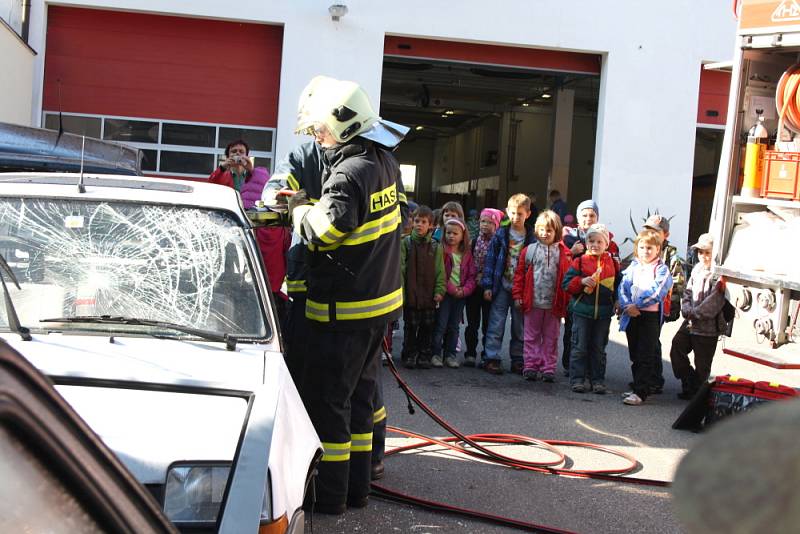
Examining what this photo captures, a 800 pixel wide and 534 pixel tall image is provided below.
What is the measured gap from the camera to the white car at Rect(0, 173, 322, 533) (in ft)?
9.39

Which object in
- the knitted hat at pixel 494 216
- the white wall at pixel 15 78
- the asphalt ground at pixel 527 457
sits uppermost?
the white wall at pixel 15 78

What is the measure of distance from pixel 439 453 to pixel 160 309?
315 centimetres

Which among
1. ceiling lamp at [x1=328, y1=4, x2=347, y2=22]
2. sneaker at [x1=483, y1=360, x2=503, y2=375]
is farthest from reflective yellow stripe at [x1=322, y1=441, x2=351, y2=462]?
ceiling lamp at [x1=328, y1=4, x2=347, y2=22]

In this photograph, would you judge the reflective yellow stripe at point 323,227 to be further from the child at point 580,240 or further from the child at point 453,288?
the child at point 453,288

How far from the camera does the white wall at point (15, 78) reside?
14.3 metres

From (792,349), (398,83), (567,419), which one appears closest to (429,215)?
(567,419)

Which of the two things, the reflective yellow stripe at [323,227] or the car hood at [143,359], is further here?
the reflective yellow stripe at [323,227]

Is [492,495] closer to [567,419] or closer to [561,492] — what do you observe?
[561,492]

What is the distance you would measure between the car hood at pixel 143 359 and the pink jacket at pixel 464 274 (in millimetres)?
6333

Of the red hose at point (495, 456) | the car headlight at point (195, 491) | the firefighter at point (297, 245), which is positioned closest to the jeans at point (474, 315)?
the red hose at point (495, 456)

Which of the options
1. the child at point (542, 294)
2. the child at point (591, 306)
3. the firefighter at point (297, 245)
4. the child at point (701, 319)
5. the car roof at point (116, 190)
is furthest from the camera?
the child at point (542, 294)

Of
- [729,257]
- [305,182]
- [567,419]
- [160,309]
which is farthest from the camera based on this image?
[567,419]

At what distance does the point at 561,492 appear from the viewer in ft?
19.4

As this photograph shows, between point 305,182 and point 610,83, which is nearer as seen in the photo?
point 305,182
